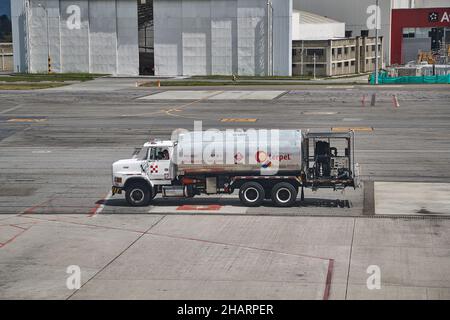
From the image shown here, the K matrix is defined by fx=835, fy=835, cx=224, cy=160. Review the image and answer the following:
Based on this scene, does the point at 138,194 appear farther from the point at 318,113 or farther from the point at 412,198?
the point at 318,113

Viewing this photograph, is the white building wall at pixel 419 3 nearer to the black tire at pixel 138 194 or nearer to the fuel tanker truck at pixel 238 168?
the fuel tanker truck at pixel 238 168

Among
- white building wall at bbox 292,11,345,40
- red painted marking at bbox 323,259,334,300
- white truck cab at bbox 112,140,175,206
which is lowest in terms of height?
red painted marking at bbox 323,259,334,300

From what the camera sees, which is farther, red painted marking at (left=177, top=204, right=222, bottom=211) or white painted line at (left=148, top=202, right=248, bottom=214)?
red painted marking at (left=177, top=204, right=222, bottom=211)

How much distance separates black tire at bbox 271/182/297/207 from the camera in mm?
36969

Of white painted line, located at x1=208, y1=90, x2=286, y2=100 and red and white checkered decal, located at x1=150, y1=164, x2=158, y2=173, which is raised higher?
white painted line, located at x1=208, y1=90, x2=286, y2=100

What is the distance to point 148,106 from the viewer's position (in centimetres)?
7762

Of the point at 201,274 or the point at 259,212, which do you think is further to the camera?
the point at 259,212

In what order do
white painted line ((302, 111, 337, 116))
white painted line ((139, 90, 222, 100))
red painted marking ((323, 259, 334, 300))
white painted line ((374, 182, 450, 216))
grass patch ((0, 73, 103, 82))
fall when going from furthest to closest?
grass patch ((0, 73, 103, 82)) → white painted line ((139, 90, 222, 100)) → white painted line ((302, 111, 337, 116)) → white painted line ((374, 182, 450, 216)) → red painted marking ((323, 259, 334, 300))

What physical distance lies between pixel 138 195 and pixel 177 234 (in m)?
6.06

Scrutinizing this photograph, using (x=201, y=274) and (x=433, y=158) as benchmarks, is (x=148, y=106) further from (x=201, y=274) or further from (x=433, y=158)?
(x=201, y=274)

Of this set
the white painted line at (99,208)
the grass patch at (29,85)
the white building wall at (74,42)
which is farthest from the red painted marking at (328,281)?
the white building wall at (74,42)

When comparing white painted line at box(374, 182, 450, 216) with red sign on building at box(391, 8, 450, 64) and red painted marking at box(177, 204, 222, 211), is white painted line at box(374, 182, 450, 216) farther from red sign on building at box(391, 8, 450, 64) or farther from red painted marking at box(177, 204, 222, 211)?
red sign on building at box(391, 8, 450, 64)

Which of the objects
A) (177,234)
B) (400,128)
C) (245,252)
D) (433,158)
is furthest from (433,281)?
(400,128)

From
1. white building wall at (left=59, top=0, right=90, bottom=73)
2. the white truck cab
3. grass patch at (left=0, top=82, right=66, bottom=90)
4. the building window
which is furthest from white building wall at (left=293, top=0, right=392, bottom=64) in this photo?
the white truck cab
